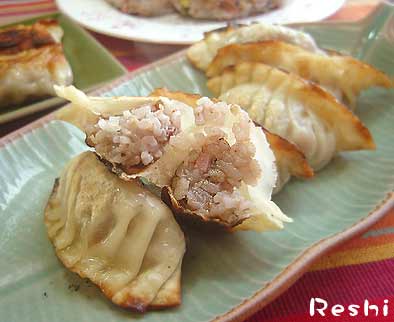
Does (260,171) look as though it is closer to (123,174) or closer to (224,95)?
(123,174)

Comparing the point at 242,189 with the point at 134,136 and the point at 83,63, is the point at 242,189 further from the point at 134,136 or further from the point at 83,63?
the point at 83,63

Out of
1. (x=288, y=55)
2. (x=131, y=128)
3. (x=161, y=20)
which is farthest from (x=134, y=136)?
(x=161, y=20)

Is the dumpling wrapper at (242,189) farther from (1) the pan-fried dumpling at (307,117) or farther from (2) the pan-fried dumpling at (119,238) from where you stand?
(1) the pan-fried dumpling at (307,117)

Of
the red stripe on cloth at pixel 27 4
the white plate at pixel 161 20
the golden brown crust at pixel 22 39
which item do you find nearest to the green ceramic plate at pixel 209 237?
the golden brown crust at pixel 22 39

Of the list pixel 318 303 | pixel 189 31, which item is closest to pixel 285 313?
pixel 318 303

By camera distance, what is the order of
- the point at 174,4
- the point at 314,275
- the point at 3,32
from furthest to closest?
the point at 174,4 < the point at 3,32 < the point at 314,275

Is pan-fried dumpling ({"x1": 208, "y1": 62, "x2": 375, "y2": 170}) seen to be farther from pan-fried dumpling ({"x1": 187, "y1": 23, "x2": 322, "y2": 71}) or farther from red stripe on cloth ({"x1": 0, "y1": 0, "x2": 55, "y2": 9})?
red stripe on cloth ({"x1": 0, "y1": 0, "x2": 55, "y2": 9})

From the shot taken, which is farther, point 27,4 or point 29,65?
point 27,4

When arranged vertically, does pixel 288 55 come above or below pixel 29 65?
above
